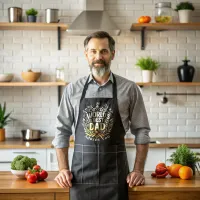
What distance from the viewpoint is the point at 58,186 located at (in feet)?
9.76

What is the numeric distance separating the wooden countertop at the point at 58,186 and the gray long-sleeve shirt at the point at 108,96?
0.98 ft

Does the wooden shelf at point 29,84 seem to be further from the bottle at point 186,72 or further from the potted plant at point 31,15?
the bottle at point 186,72

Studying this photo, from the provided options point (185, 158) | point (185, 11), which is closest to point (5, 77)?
point (185, 11)

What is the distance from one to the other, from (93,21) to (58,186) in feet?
9.30

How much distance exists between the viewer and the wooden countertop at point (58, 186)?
292 centimetres

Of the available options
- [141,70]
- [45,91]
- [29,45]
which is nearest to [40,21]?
[29,45]

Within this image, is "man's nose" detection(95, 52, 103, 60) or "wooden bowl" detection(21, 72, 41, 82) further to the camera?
"wooden bowl" detection(21, 72, 41, 82)

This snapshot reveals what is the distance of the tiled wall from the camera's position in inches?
232

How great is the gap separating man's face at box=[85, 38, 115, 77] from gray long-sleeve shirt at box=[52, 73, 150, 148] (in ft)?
0.45

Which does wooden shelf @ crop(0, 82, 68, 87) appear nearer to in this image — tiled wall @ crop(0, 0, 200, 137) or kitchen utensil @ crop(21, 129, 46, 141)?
tiled wall @ crop(0, 0, 200, 137)

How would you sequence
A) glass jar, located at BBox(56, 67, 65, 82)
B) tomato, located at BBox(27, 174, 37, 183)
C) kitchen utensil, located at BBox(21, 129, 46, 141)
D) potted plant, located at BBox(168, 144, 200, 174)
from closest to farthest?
1. tomato, located at BBox(27, 174, 37, 183)
2. potted plant, located at BBox(168, 144, 200, 174)
3. kitchen utensil, located at BBox(21, 129, 46, 141)
4. glass jar, located at BBox(56, 67, 65, 82)

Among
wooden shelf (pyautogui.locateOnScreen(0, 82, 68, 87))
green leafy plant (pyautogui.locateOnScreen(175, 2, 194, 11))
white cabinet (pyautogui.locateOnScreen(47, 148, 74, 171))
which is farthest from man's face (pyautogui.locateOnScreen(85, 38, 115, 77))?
green leafy plant (pyautogui.locateOnScreen(175, 2, 194, 11))

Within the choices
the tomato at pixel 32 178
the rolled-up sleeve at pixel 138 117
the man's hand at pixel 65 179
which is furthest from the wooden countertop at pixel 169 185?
the tomato at pixel 32 178

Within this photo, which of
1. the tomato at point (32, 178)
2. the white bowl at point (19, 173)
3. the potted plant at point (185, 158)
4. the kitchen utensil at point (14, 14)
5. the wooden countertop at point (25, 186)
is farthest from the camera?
the kitchen utensil at point (14, 14)
